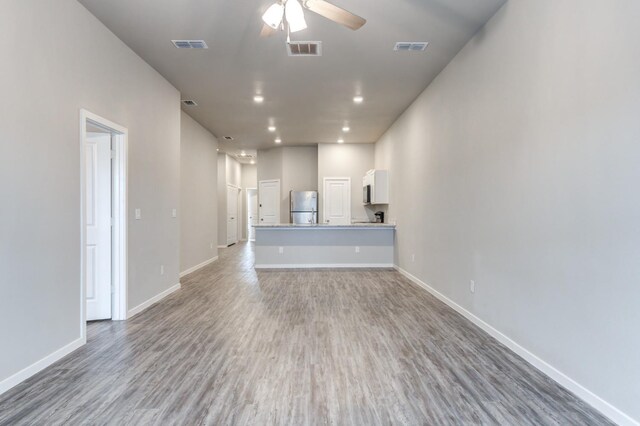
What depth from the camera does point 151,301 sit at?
13.1ft

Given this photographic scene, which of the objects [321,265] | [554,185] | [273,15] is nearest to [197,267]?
[321,265]

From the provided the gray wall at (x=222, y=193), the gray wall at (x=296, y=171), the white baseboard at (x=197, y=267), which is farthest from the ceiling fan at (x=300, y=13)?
the gray wall at (x=222, y=193)

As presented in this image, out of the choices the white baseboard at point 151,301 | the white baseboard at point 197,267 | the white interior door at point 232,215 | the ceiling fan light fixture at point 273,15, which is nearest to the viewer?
the ceiling fan light fixture at point 273,15

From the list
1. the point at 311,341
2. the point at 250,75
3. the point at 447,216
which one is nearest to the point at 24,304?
the point at 311,341

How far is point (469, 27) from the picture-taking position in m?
3.13

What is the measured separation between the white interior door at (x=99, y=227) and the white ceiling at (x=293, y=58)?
1251mm

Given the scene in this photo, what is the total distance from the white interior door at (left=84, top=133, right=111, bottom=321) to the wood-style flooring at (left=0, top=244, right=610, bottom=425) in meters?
0.29

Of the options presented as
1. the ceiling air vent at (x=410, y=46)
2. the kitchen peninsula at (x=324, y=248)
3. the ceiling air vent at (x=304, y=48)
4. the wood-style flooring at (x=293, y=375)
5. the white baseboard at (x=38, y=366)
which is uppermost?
the ceiling air vent at (x=410, y=46)

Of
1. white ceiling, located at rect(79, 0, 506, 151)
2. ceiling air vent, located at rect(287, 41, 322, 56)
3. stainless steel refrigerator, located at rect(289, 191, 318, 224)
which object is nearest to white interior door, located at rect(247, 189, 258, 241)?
stainless steel refrigerator, located at rect(289, 191, 318, 224)

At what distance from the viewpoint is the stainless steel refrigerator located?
8477 mm

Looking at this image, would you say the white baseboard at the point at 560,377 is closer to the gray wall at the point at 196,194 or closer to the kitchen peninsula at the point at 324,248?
the kitchen peninsula at the point at 324,248

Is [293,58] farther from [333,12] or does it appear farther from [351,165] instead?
[351,165]

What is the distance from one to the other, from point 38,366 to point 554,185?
4.05 metres

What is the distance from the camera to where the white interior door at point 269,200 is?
9016 mm
